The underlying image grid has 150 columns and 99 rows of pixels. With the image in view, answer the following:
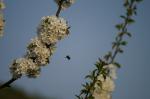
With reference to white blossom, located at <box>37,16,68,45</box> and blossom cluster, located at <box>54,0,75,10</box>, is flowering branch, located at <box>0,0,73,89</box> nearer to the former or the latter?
white blossom, located at <box>37,16,68,45</box>

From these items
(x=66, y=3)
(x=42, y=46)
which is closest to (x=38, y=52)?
(x=42, y=46)

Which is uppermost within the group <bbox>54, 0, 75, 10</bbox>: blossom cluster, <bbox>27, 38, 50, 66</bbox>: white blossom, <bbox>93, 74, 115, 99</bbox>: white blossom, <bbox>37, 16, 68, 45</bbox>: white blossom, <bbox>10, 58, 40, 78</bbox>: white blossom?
<bbox>54, 0, 75, 10</bbox>: blossom cluster

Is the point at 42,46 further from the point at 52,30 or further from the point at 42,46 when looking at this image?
the point at 52,30

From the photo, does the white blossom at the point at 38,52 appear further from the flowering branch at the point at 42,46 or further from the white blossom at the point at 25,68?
the white blossom at the point at 25,68

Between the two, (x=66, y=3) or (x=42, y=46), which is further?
(x=66, y=3)

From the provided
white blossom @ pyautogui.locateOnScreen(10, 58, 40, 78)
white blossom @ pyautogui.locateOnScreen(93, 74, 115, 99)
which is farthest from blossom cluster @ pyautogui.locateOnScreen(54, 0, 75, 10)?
white blossom @ pyautogui.locateOnScreen(93, 74, 115, 99)

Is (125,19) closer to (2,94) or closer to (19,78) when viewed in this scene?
(19,78)

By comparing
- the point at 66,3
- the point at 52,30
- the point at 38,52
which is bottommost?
the point at 38,52

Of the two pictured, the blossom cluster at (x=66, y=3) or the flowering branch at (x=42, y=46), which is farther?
the blossom cluster at (x=66, y=3)

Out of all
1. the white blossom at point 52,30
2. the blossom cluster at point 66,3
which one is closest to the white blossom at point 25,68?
the white blossom at point 52,30
